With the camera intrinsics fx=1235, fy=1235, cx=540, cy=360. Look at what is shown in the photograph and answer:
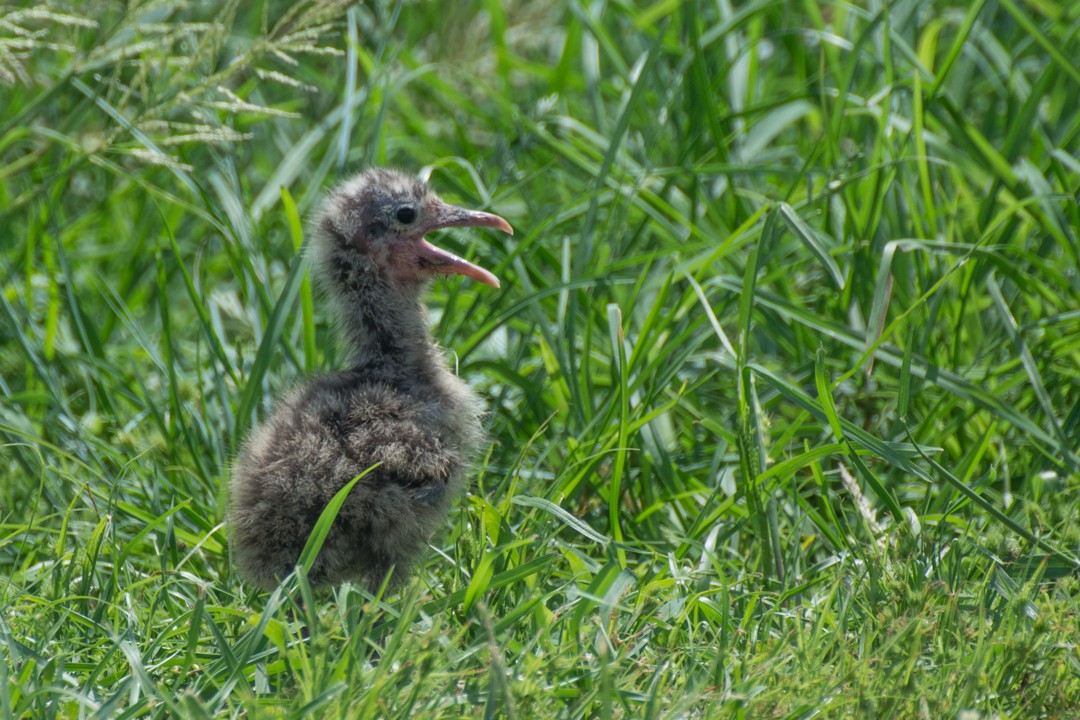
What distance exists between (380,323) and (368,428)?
17.1 inches

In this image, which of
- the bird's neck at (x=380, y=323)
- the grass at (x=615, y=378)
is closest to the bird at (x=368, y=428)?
the bird's neck at (x=380, y=323)

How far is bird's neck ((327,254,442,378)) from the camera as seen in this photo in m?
3.33

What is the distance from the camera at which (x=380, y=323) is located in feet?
11.0

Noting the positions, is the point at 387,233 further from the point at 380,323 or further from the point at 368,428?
the point at 368,428

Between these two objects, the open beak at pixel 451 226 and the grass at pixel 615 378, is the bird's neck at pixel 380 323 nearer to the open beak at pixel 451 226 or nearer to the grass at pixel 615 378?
the open beak at pixel 451 226

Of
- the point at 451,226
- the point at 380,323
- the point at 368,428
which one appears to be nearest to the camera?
the point at 368,428

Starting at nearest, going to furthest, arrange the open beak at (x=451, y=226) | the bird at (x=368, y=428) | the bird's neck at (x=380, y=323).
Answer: the bird at (x=368, y=428) → the bird's neck at (x=380, y=323) → the open beak at (x=451, y=226)

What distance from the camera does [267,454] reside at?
3.01 metres

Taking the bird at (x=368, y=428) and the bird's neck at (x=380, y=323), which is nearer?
the bird at (x=368, y=428)

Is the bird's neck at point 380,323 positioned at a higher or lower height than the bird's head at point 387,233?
lower

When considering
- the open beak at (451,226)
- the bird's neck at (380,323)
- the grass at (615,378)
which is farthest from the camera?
the open beak at (451,226)

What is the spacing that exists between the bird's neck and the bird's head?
0.12ft

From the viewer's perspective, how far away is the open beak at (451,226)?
3453 millimetres

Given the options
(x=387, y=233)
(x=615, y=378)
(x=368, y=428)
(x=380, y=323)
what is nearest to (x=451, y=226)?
(x=387, y=233)
